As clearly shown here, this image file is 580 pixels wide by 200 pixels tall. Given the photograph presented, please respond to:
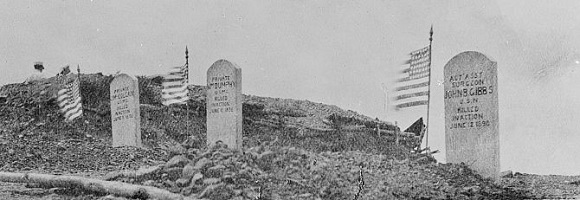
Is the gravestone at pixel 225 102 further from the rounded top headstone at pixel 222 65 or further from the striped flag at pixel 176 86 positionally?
the striped flag at pixel 176 86

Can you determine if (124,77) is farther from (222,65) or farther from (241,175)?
(241,175)

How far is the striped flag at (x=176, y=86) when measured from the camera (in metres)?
18.7

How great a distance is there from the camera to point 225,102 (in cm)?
1595

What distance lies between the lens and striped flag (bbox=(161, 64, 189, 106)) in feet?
61.5

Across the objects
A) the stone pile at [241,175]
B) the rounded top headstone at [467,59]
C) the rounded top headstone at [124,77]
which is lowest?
the stone pile at [241,175]

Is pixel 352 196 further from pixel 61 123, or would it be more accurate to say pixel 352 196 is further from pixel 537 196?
pixel 61 123

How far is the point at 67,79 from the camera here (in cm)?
2258

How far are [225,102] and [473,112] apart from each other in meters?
5.66

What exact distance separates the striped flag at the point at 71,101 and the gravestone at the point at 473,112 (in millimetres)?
11207

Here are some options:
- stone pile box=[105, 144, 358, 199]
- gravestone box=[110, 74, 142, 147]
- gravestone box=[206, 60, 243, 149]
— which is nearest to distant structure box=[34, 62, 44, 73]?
gravestone box=[110, 74, 142, 147]

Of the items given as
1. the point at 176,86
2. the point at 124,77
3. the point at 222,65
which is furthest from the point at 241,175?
the point at 176,86

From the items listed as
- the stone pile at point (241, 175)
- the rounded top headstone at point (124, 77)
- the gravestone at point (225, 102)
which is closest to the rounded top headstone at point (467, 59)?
the stone pile at point (241, 175)

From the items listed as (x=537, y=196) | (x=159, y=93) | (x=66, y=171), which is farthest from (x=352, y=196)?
(x=159, y=93)

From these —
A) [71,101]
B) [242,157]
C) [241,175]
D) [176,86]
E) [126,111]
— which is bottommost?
[241,175]
